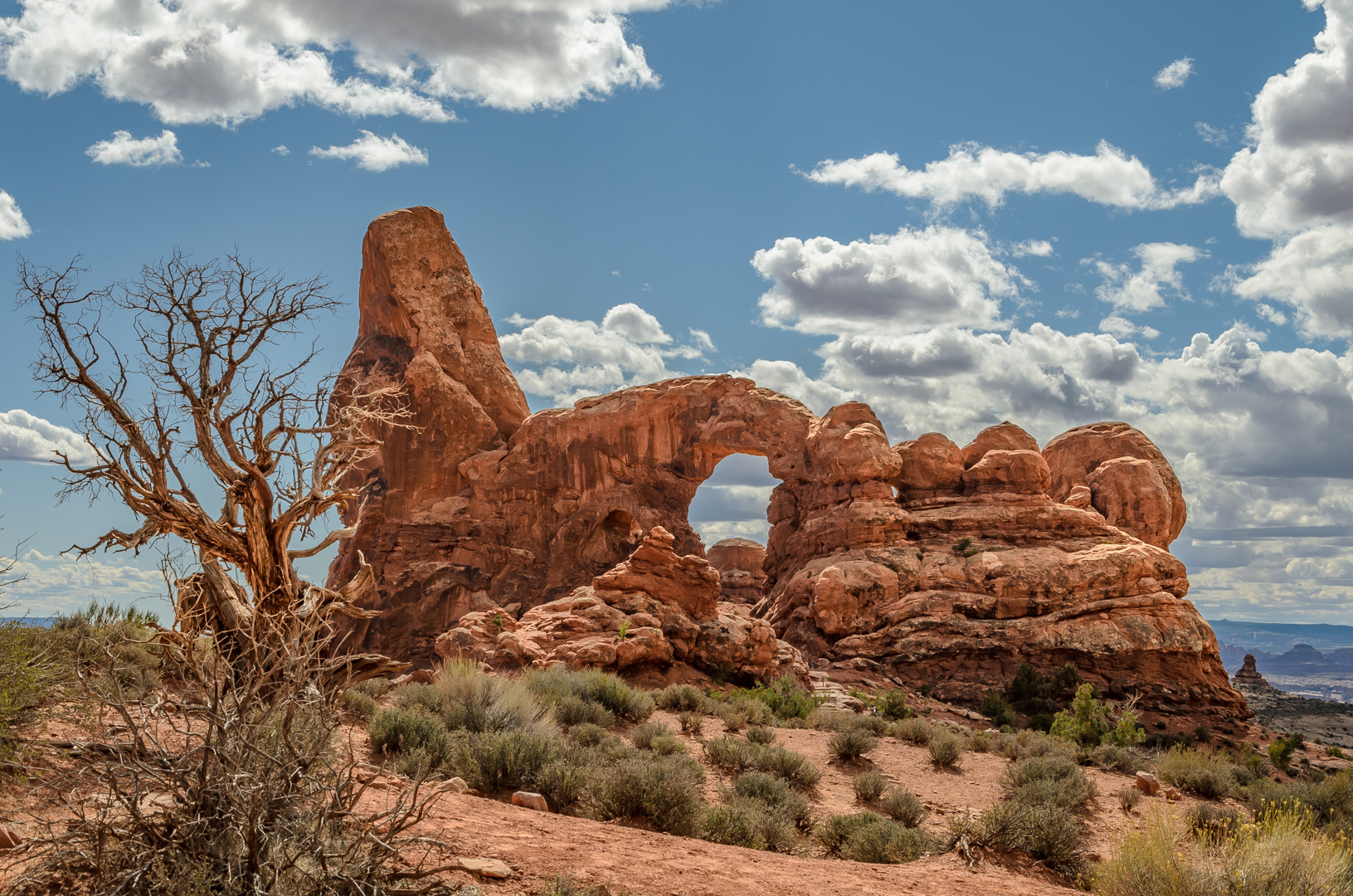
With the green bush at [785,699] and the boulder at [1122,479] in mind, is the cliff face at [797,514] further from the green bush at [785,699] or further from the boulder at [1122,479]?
the green bush at [785,699]

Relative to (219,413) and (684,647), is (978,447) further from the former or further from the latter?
(219,413)

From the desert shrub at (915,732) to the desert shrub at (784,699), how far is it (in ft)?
6.26

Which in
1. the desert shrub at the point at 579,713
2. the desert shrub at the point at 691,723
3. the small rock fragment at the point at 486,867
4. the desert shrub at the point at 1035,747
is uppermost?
the small rock fragment at the point at 486,867

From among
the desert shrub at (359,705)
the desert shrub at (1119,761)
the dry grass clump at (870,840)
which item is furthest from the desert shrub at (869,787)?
the desert shrub at (359,705)

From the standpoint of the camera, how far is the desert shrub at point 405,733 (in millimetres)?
7832

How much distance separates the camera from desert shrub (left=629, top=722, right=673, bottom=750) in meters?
10.6

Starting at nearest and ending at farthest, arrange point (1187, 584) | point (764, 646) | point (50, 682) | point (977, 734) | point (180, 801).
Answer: point (180, 801)
point (50, 682)
point (977, 734)
point (764, 646)
point (1187, 584)

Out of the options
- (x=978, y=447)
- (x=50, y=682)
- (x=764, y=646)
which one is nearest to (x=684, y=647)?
(x=764, y=646)

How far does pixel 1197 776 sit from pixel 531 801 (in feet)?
33.3

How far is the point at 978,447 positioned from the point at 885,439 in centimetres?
435

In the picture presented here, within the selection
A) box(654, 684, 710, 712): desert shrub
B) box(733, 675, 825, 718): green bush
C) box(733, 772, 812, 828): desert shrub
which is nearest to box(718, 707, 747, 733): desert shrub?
box(654, 684, 710, 712): desert shrub

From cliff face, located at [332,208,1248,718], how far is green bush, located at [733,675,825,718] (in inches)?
378

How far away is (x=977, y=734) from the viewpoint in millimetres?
15328

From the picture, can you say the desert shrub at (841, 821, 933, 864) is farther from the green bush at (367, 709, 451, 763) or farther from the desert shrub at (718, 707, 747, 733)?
the desert shrub at (718, 707, 747, 733)
